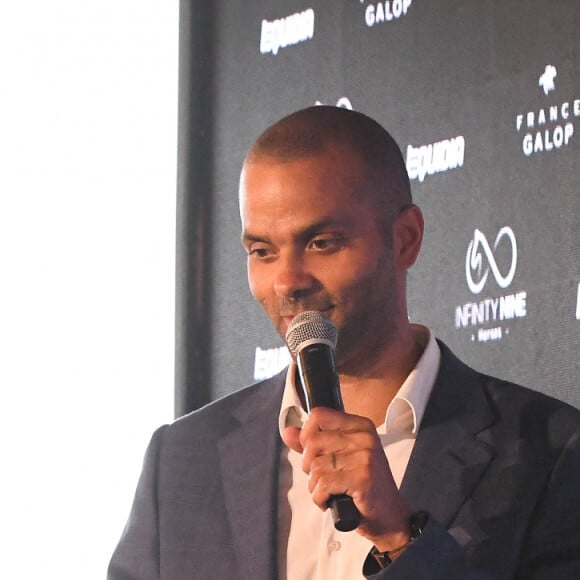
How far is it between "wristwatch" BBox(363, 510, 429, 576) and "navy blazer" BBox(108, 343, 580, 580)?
20 millimetres

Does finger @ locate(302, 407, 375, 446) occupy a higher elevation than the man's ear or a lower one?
lower

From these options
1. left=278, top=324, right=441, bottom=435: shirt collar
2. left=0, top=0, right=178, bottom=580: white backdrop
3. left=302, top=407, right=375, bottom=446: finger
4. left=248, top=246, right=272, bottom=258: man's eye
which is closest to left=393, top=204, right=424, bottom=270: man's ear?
left=278, top=324, right=441, bottom=435: shirt collar

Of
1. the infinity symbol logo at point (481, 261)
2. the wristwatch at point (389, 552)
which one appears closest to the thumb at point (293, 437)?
the wristwatch at point (389, 552)

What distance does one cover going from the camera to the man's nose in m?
2.23

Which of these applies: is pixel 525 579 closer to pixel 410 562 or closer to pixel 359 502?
pixel 410 562

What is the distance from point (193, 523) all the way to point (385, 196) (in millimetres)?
649

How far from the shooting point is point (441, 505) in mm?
2291

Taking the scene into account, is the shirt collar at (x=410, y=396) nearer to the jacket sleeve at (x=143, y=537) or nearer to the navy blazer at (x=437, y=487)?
the navy blazer at (x=437, y=487)

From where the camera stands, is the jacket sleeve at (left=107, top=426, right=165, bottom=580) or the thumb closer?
the thumb

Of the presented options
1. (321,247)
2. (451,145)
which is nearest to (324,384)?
(321,247)

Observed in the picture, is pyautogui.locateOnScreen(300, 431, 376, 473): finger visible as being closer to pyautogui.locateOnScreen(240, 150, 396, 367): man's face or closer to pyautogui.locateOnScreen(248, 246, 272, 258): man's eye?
pyautogui.locateOnScreen(240, 150, 396, 367): man's face

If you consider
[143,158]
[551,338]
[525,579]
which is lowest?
[525,579]

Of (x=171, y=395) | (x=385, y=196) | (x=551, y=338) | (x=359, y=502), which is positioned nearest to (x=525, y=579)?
(x=359, y=502)

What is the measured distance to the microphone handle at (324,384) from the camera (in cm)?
186
